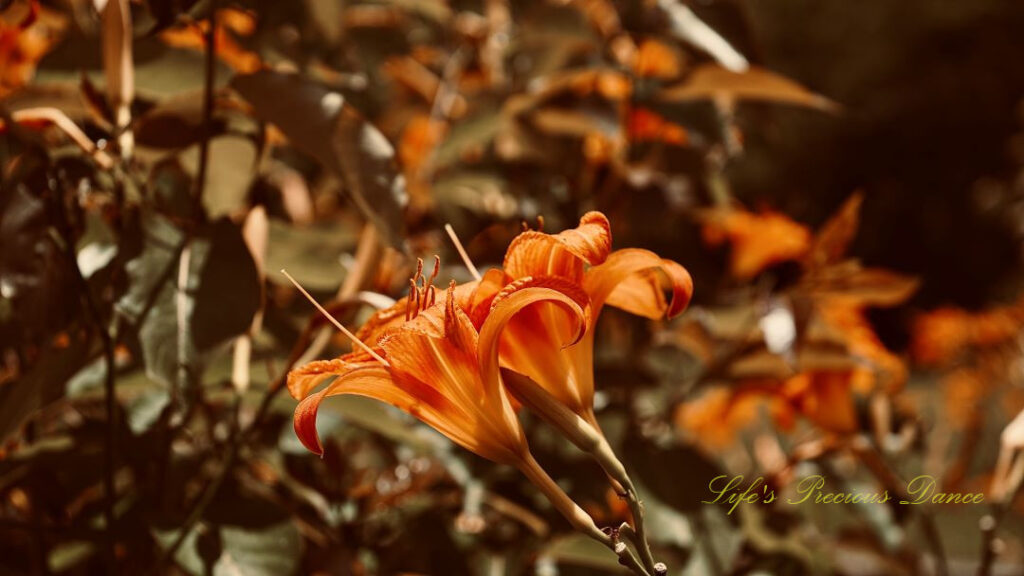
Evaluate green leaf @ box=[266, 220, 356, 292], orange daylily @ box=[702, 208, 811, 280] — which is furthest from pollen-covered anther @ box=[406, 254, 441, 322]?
orange daylily @ box=[702, 208, 811, 280]

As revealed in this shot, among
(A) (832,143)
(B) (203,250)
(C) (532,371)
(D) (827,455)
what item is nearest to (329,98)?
(B) (203,250)

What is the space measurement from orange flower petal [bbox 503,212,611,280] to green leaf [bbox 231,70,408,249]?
0.14m

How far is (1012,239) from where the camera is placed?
8.84 m

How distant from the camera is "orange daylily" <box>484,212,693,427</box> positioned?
1.52 ft

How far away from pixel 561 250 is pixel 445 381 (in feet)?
0.29

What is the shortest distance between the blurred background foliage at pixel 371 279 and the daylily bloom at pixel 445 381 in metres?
0.11

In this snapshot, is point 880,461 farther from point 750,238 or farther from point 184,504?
point 184,504

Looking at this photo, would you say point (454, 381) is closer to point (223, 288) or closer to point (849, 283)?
point (223, 288)

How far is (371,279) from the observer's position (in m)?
0.69

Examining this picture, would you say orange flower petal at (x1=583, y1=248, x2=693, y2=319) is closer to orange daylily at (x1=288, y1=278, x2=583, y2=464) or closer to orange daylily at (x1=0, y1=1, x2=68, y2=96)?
orange daylily at (x1=288, y1=278, x2=583, y2=464)

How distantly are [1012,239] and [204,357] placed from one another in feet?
31.6

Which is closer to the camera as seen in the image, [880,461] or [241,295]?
[241,295]

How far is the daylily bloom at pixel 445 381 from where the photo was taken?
45 centimetres

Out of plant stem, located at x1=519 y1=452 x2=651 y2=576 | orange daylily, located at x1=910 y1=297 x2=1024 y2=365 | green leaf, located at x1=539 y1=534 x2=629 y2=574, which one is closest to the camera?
plant stem, located at x1=519 y1=452 x2=651 y2=576
